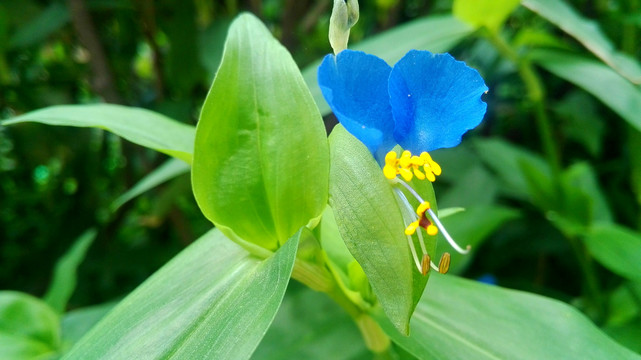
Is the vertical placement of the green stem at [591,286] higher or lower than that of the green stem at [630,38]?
lower

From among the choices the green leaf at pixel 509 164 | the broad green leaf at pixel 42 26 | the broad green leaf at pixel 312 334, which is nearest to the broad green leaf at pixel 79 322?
the broad green leaf at pixel 312 334

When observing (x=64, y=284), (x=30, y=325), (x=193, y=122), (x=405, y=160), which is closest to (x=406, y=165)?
(x=405, y=160)

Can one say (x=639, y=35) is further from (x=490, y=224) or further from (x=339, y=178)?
(x=339, y=178)

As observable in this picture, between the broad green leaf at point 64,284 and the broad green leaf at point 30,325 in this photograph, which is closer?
the broad green leaf at point 30,325

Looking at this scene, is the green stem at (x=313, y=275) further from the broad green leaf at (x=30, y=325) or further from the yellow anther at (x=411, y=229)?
the broad green leaf at (x=30, y=325)

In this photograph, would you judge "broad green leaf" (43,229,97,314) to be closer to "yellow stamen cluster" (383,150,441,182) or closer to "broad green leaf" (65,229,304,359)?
"broad green leaf" (65,229,304,359)

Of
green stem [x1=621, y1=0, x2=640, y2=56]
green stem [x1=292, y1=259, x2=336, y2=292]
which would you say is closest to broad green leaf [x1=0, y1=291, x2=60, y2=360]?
green stem [x1=292, y1=259, x2=336, y2=292]
